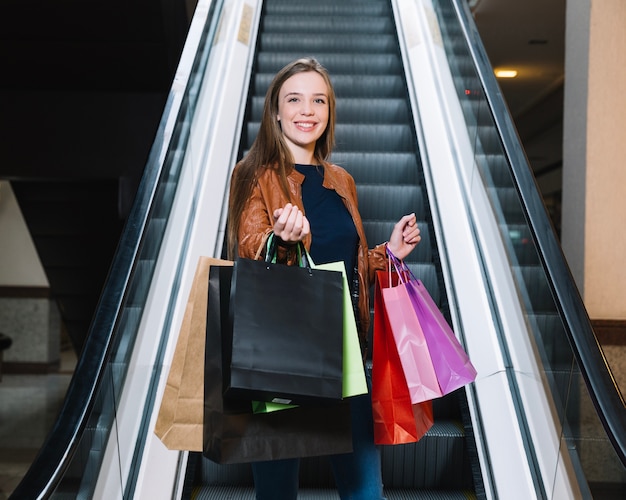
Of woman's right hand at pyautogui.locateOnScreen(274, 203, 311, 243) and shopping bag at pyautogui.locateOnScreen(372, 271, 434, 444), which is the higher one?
woman's right hand at pyautogui.locateOnScreen(274, 203, 311, 243)

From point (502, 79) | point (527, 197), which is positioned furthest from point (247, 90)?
point (502, 79)

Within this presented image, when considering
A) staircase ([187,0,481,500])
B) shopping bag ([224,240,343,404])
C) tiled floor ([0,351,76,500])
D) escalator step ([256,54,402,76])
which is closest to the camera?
shopping bag ([224,240,343,404])

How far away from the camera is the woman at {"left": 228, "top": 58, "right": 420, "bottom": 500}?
180cm

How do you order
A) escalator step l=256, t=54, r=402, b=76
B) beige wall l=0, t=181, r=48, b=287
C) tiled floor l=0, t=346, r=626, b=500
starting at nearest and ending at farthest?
tiled floor l=0, t=346, r=626, b=500 < escalator step l=256, t=54, r=402, b=76 < beige wall l=0, t=181, r=48, b=287

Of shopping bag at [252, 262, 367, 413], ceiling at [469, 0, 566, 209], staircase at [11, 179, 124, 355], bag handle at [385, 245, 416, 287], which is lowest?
shopping bag at [252, 262, 367, 413]

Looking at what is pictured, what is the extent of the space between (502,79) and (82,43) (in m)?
5.50

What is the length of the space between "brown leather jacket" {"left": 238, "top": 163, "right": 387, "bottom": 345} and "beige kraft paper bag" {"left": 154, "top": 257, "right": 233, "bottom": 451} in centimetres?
12

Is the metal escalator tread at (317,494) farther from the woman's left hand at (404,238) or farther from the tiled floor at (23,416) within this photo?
the tiled floor at (23,416)

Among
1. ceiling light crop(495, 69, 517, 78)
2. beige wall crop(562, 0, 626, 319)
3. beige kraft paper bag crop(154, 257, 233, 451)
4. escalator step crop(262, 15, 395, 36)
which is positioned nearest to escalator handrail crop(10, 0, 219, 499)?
beige kraft paper bag crop(154, 257, 233, 451)

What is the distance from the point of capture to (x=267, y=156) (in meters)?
1.90

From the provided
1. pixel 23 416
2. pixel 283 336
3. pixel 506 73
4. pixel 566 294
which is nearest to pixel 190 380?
pixel 283 336

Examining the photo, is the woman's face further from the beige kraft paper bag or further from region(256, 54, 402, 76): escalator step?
region(256, 54, 402, 76): escalator step

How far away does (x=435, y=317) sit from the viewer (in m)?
1.81

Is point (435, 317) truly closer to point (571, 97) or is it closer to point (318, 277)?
point (318, 277)
